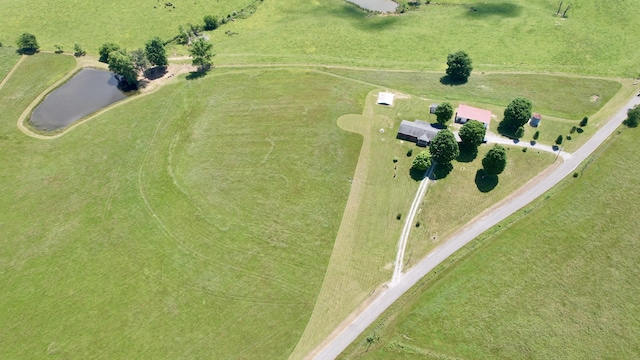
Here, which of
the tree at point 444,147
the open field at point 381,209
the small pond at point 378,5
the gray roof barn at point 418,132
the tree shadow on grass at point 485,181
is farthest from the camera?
the small pond at point 378,5

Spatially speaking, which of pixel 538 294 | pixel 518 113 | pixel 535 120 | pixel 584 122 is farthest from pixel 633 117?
pixel 538 294

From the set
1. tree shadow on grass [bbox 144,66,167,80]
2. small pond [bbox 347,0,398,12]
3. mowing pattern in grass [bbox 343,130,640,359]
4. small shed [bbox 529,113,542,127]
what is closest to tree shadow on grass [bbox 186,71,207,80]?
tree shadow on grass [bbox 144,66,167,80]

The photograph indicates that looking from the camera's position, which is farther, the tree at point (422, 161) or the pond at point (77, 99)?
the pond at point (77, 99)

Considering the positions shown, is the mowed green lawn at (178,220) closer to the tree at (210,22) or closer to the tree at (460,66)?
the tree at (460,66)

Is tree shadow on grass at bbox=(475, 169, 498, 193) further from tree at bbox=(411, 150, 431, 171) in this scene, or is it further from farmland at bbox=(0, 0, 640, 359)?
tree at bbox=(411, 150, 431, 171)

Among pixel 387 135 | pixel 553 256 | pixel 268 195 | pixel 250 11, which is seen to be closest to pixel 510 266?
pixel 553 256

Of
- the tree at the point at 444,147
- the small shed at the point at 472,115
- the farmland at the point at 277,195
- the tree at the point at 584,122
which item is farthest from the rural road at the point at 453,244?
the small shed at the point at 472,115

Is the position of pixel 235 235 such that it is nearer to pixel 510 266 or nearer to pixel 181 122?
pixel 181 122
